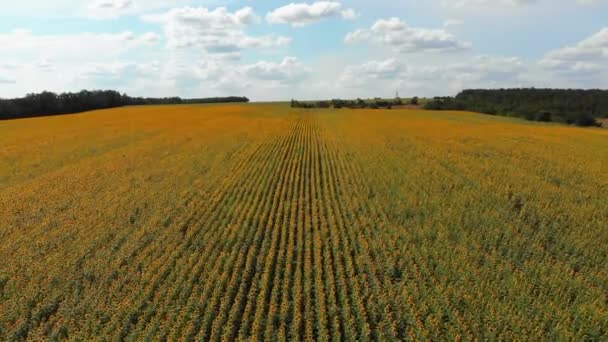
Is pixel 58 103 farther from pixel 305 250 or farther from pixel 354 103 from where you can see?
pixel 305 250

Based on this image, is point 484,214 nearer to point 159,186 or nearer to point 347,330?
point 347,330

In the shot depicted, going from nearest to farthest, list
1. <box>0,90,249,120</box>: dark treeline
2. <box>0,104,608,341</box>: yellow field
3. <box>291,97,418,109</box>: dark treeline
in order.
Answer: <box>0,104,608,341</box>: yellow field, <box>0,90,249,120</box>: dark treeline, <box>291,97,418,109</box>: dark treeline

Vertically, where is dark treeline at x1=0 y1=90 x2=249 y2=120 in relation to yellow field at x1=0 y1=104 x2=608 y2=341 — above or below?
above

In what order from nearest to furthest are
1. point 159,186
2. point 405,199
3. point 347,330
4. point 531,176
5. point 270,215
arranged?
point 347,330 → point 270,215 → point 405,199 → point 159,186 → point 531,176

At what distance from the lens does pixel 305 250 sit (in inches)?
455

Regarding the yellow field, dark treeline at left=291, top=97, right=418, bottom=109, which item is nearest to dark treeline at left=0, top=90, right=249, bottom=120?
dark treeline at left=291, top=97, right=418, bottom=109

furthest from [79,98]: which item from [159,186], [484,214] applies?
[484,214]

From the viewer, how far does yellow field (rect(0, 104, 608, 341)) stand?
27.5 feet

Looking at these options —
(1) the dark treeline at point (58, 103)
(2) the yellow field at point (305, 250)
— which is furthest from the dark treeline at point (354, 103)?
(2) the yellow field at point (305, 250)

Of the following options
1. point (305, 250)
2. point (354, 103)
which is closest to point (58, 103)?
point (354, 103)

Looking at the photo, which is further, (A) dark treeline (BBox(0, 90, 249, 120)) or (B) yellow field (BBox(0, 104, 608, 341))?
(A) dark treeline (BBox(0, 90, 249, 120))

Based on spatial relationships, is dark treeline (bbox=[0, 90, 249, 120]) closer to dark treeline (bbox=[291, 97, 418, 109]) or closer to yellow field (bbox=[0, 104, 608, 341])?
dark treeline (bbox=[291, 97, 418, 109])

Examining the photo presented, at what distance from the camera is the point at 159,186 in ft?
61.7

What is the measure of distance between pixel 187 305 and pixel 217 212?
20.7 feet
